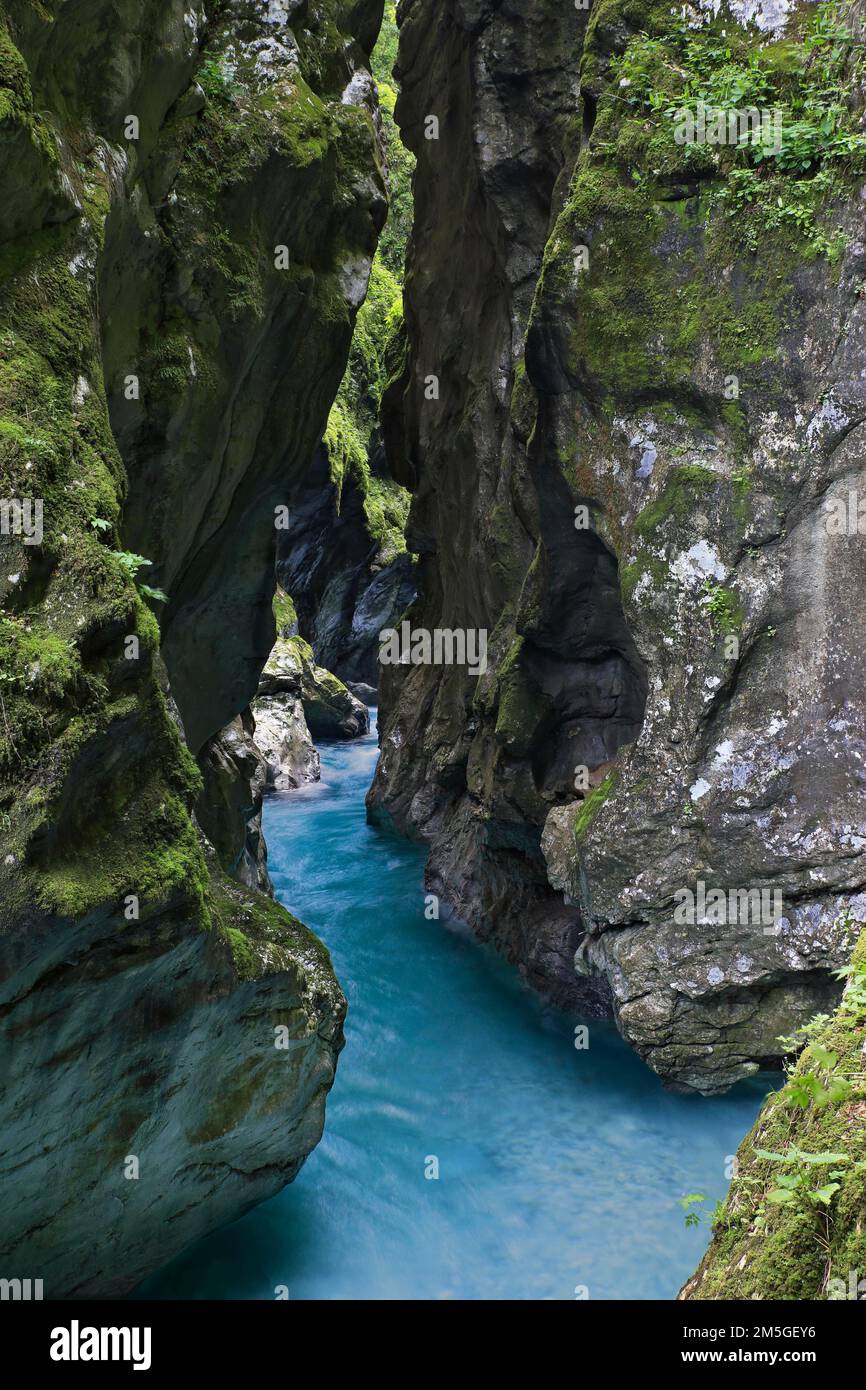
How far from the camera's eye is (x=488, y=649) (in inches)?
568

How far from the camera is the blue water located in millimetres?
8023

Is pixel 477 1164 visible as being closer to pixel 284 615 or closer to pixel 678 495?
pixel 678 495

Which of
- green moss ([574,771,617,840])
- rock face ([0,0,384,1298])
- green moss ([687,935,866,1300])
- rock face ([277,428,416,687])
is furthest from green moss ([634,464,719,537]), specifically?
rock face ([277,428,416,687])

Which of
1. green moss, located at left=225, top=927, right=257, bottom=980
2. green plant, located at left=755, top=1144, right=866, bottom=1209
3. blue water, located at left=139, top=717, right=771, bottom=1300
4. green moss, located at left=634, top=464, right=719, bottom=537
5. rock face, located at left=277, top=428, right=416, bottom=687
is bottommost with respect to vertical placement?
blue water, located at left=139, top=717, right=771, bottom=1300

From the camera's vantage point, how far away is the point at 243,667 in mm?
12344

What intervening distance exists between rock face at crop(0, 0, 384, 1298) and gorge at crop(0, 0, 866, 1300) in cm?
3

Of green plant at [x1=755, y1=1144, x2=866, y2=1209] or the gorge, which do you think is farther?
the gorge

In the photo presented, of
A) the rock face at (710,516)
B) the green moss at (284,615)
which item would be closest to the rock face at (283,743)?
A: the green moss at (284,615)

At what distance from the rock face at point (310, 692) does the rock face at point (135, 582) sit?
48.9ft

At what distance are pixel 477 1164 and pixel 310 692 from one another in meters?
21.0

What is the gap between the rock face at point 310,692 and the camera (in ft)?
83.3

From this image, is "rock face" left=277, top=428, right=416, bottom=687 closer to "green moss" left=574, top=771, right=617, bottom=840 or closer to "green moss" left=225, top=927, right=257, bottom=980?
"green moss" left=574, top=771, right=617, bottom=840

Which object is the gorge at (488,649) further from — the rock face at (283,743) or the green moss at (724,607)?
the rock face at (283,743)

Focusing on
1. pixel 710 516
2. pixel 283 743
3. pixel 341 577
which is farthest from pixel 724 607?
pixel 341 577
